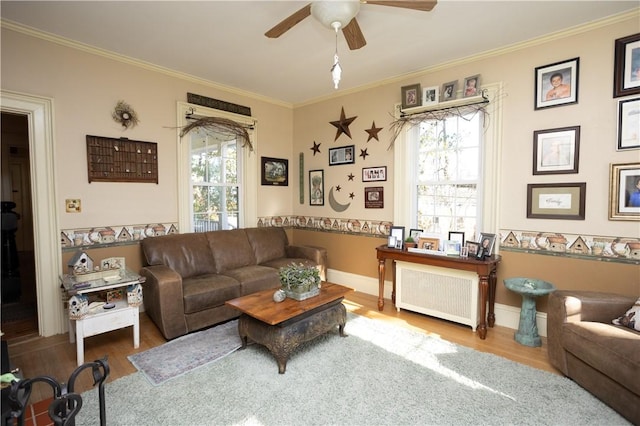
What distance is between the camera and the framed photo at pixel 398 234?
12.0 ft

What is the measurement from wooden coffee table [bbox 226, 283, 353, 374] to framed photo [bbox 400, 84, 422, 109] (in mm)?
2318

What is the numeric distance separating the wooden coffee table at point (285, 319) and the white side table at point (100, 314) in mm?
891

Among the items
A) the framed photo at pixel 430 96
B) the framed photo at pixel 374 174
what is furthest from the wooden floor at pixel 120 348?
the framed photo at pixel 430 96

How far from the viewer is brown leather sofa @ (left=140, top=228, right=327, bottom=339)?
9.36ft

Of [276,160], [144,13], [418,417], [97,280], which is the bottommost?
[418,417]

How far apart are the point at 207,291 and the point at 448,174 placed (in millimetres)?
2927

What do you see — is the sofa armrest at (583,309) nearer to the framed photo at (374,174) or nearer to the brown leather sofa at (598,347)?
the brown leather sofa at (598,347)

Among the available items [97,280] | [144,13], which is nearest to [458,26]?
[144,13]

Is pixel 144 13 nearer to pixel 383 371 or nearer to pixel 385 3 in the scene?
pixel 385 3

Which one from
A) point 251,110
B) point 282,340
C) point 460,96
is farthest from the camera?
point 251,110

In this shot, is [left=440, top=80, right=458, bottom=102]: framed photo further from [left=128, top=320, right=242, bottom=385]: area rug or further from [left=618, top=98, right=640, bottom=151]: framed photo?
[left=128, top=320, right=242, bottom=385]: area rug

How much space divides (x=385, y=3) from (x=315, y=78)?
206 cm

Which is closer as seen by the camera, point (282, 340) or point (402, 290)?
point (282, 340)

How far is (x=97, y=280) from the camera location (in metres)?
2.67
